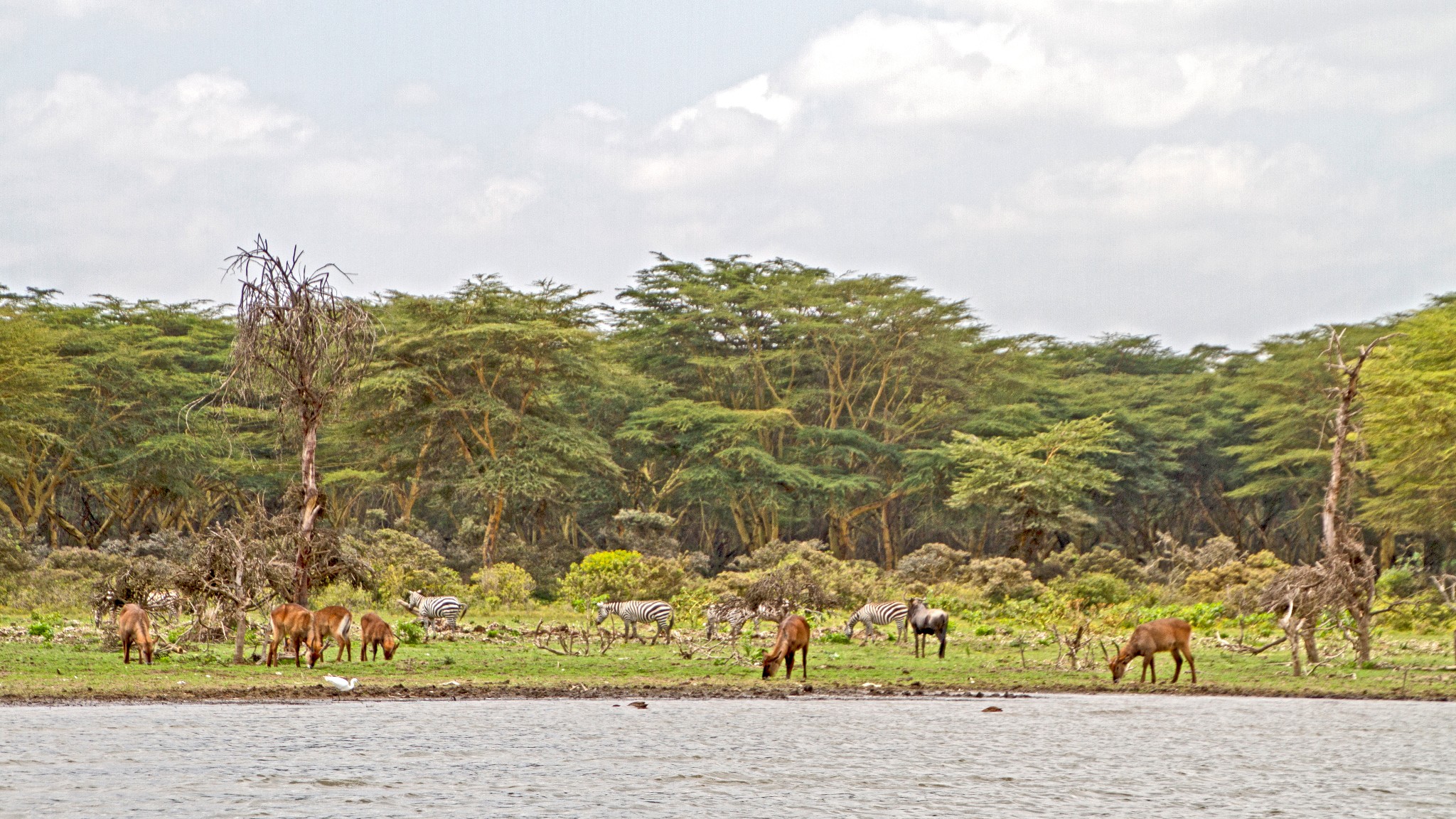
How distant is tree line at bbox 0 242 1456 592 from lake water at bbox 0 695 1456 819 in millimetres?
24510

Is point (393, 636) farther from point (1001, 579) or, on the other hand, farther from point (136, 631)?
point (1001, 579)

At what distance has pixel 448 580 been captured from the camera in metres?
35.6

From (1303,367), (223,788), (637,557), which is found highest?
(1303,367)

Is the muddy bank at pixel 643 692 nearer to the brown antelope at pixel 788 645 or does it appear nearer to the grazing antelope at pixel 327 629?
the brown antelope at pixel 788 645

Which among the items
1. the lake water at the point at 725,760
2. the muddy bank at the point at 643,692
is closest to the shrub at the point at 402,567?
the muddy bank at the point at 643,692

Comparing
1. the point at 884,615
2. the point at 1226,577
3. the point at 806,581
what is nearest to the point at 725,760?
the point at 884,615

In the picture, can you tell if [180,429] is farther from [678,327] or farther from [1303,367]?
[1303,367]

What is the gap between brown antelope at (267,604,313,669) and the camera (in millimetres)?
18703

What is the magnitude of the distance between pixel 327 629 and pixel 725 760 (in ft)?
30.7

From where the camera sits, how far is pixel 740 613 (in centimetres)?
2481

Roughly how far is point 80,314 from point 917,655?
34475 millimetres

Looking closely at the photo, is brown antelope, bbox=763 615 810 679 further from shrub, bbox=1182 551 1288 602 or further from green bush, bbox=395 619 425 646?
shrub, bbox=1182 551 1288 602

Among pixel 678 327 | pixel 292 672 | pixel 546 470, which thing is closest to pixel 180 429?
pixel 546 470

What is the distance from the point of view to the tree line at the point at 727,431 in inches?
1630
